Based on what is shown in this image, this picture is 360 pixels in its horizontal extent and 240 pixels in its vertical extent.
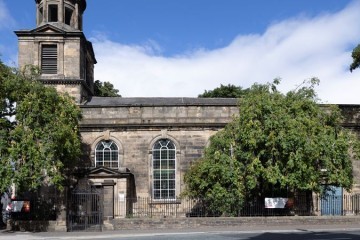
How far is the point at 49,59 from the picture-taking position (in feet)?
108

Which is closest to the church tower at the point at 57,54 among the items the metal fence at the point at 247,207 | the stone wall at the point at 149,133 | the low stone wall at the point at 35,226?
the stone wall at the point at 149,133

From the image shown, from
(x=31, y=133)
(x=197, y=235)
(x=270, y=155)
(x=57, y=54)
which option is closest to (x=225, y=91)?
(x=57, y=54)

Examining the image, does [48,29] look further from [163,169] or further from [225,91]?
[225,91]

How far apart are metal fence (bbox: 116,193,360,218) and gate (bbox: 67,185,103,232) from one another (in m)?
1.55

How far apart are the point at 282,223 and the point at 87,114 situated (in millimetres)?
13590

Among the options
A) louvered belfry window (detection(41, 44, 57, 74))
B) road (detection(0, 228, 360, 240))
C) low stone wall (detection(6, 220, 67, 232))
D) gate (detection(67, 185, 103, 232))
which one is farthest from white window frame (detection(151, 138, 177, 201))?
louvered belfry window (detection(41, 44, 57, 74))

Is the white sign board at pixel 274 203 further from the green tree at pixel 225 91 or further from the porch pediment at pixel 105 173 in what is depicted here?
the green tree at pixel 225 91

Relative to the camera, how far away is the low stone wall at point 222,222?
22.4 meters

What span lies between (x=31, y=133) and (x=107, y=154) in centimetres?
779

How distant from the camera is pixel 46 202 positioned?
26578 mm

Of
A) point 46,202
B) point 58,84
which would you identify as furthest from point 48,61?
point 46,202

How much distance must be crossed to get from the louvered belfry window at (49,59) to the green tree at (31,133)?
8677 mm

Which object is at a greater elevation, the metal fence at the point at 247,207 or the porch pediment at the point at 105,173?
the porch pediment at the point at 105,173

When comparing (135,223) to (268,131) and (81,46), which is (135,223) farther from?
(81,46)
